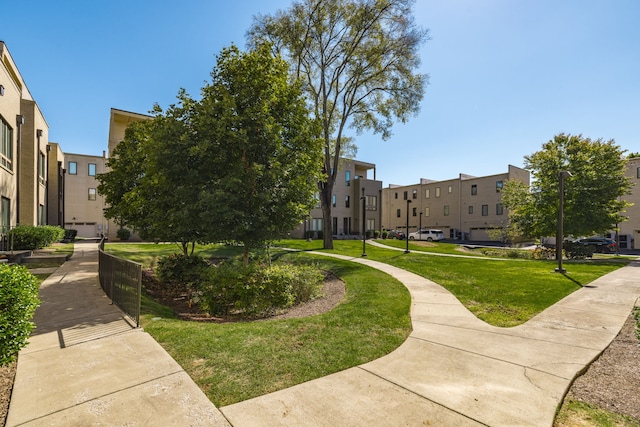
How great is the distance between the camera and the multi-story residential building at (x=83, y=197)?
134 feet

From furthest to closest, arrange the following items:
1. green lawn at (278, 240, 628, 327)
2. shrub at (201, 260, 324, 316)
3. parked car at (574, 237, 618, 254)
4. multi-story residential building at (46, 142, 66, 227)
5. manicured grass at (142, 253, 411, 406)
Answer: parked car at (574, 237, 618, 254), multi-story residential building at (46, 142, 66, 227), shrub at (201, 260, 324, 316), green lawn at (278, 240, 628, 327), manicured grass at (142, 253, 411, 406)

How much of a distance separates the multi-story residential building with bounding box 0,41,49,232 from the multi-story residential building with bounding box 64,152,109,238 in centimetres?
2186

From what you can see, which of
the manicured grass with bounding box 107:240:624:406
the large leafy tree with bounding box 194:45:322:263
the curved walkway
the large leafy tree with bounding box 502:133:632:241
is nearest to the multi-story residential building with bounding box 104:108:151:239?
the large leafy tree with bounding box 194:45:322:263

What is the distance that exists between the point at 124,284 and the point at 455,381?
20.8ft

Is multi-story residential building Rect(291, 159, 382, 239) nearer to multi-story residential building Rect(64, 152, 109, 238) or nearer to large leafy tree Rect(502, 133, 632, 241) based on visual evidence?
large leafy tree Rect(502, 133, 632, 241)

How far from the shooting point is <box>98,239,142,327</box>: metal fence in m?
5.69

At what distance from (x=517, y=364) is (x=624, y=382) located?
1146mm

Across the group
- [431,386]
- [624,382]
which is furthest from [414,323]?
[624,382]

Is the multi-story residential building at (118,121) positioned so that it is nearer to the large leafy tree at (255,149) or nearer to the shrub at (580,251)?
the large leafy tree at (255,149)

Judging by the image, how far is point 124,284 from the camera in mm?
6559

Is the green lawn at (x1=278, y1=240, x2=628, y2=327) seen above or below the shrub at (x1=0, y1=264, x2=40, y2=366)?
below

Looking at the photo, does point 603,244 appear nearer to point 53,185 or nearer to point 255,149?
point 255,149

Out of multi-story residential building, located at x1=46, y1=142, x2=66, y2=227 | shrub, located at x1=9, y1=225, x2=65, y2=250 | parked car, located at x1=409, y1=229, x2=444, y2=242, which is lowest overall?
parked car, located at x1=409, y1=229, x2=444, y2=242

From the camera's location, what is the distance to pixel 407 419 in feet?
9.80
